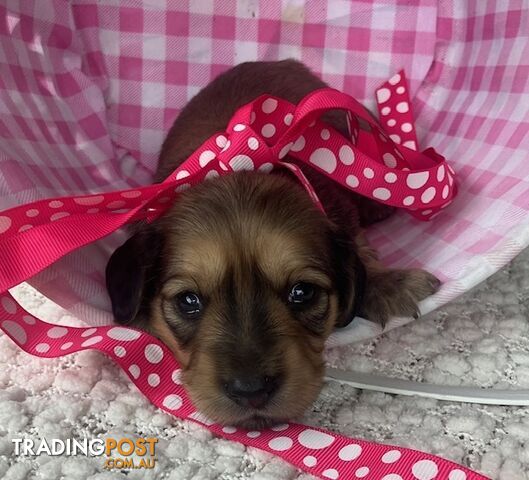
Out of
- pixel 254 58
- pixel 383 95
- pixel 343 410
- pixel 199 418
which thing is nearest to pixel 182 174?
pixel 199 418

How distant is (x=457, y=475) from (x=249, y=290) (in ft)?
2.49

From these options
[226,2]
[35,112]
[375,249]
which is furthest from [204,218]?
[226,2]

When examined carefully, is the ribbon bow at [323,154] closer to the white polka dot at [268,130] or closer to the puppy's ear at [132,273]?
the white polka dot at [268,130]

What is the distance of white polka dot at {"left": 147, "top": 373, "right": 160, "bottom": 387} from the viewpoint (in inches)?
83.9

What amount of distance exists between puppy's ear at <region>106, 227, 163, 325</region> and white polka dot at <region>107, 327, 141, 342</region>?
7 cm

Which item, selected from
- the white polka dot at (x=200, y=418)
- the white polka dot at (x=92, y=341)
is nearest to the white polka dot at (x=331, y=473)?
the white polka dot at (x=200, y=418)

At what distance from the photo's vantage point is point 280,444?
1892 millimetres

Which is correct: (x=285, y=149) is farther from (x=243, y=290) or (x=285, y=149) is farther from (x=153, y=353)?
(x=153, y=353)

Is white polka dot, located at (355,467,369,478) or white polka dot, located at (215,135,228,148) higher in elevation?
white polka dot, located at (215,135,228,148)

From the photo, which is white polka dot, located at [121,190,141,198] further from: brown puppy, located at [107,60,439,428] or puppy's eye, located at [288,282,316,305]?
puppy's eye, located at [288,282,316,305]

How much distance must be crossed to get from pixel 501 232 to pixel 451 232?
0.91ft

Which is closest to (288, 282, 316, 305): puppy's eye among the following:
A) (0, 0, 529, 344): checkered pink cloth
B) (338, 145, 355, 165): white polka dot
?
(338, 145, 355, 165): white polka dot

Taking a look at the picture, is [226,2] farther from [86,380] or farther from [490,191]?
[86,380]

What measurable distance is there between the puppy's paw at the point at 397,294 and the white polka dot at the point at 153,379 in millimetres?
749
